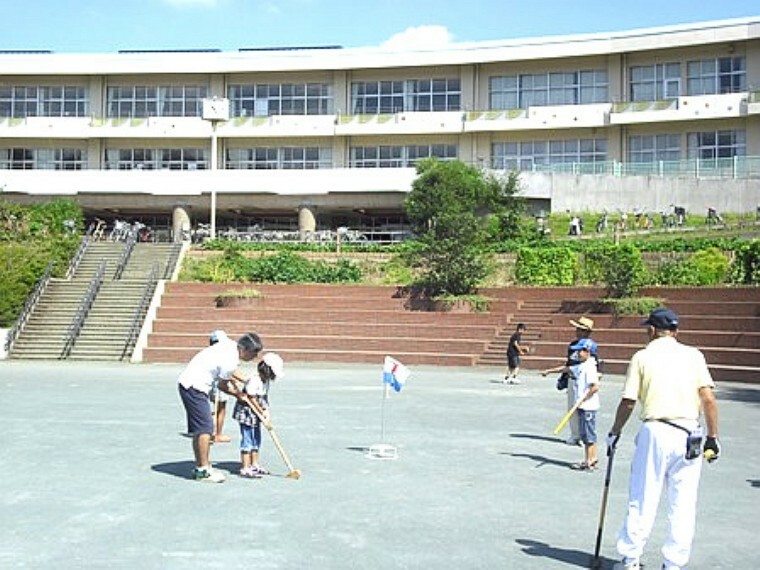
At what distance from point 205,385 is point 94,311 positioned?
2146 centimetres

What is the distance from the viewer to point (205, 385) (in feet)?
29.7

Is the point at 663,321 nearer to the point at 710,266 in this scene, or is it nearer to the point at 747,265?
the point at 747,265

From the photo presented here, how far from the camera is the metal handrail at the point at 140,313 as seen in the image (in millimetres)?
27031

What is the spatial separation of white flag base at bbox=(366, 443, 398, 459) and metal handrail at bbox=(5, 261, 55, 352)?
1982 centimetres

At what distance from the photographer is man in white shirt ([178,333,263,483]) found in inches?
355

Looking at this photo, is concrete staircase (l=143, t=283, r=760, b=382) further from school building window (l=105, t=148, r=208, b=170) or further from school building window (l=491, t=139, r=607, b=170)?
school building window (l=105, t=148, r=208, b=170)

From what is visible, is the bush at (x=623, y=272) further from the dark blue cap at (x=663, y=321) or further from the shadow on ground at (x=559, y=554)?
the dark blue cap at (x=663, y=321)

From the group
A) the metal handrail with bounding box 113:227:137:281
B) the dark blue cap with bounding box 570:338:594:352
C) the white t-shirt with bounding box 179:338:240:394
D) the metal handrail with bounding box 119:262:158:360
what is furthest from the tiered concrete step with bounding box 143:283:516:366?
the white t-shirt with bounding box 179:338:240:394

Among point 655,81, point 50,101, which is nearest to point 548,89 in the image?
point 655,81

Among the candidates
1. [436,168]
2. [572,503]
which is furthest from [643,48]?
[572,503]

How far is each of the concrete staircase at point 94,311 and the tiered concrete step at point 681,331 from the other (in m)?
11.4

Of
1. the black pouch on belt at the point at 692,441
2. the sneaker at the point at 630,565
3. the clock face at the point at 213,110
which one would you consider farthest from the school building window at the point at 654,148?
the sneaker at the point at 630,565

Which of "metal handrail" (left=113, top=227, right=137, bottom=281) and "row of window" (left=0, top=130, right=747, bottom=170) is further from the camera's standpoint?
"row of window" (left=0, top=130, right=747, bottom=170)

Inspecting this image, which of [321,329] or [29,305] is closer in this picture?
[321,329]
